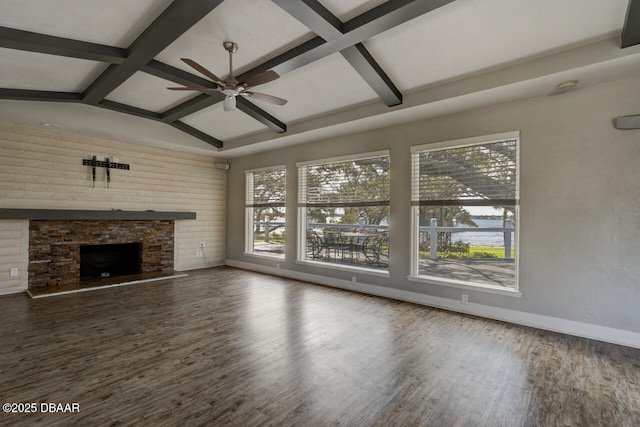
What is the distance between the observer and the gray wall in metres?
3.23

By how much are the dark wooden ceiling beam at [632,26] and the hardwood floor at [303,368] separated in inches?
115

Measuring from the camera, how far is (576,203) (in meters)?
3.49

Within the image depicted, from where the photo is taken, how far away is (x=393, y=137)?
500 centimetres

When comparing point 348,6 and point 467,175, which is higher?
point 348,6

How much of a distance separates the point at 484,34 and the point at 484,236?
2553mm

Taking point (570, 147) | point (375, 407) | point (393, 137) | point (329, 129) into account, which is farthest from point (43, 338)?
point (570, 147)

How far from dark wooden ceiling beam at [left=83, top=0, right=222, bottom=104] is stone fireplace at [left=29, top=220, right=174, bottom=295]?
9.10ft

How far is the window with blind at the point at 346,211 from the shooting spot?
5.27 metres

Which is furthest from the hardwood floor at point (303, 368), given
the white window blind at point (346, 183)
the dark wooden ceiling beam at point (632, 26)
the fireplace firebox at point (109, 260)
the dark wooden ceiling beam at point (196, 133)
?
the dark wooden ceiling beam at point (196, 133)

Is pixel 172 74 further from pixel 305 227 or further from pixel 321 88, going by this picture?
pixel 305 227

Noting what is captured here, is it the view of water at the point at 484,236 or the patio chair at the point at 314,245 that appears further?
the patio chair at the point at 314,245

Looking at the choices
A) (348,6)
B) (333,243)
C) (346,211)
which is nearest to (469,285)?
(346,211)

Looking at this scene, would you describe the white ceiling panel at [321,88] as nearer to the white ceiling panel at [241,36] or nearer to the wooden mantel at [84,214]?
the white ceiling panel at [241,36]

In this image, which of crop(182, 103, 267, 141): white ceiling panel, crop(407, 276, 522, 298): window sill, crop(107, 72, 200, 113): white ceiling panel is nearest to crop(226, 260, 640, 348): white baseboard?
crop(407, 276, 522, 298): window sill
